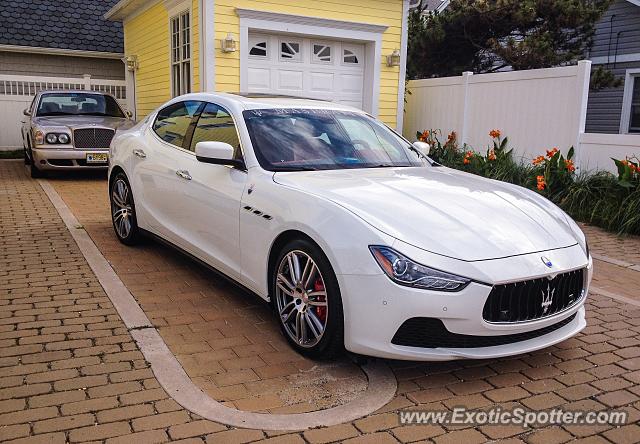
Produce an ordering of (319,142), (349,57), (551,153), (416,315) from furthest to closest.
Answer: (349,57), (551,153), (319,142), (416,315)

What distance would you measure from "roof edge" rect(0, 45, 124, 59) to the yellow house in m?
3.91

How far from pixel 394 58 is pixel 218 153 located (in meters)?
9.08

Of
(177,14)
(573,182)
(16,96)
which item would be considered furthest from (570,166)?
(16,96)

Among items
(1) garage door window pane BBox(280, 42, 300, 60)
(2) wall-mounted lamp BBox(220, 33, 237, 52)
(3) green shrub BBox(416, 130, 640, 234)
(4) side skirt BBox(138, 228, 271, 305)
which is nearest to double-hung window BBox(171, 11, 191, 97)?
(2) wall-mounted lamp BBox(220, 33, 237, 52)

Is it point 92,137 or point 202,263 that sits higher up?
point 92,137

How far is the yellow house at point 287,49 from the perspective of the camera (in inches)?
426

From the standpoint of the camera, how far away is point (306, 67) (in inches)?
469

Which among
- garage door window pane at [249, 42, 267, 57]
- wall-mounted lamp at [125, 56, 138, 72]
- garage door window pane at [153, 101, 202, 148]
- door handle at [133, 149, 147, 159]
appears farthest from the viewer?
wall-mounted lamp at [125, 56, 138, 72]

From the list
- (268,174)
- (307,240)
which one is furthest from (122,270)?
(307,240)

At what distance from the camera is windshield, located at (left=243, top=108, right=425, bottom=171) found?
4.32 metres

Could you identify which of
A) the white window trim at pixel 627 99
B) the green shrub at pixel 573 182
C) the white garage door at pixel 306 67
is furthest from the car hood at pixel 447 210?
the white window trim at pixel 627 99

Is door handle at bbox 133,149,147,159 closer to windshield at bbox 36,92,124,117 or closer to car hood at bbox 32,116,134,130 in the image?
car hood at bbox 32,116,134,130

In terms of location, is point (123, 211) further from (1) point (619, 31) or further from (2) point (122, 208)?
(1) point (619, 31)

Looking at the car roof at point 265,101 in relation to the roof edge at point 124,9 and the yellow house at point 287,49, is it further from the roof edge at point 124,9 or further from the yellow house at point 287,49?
the roof edge at point 124,9
